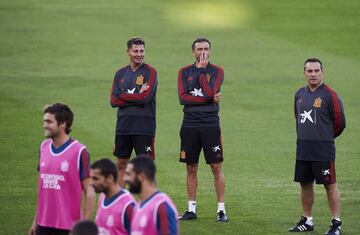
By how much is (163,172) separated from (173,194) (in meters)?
1.87

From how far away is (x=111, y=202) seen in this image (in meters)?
9.20

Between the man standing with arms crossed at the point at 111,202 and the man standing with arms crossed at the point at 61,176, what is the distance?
0.90 metres

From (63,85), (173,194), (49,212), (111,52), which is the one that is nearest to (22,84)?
(63,85)

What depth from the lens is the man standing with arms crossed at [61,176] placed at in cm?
1011

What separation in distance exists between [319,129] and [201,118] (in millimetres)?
1836

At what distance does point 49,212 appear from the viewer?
10156 mm

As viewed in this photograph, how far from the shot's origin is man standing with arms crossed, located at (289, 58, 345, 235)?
1369cm

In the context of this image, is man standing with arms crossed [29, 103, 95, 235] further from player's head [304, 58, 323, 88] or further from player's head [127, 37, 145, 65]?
player's head [127, 37, 145, 65]

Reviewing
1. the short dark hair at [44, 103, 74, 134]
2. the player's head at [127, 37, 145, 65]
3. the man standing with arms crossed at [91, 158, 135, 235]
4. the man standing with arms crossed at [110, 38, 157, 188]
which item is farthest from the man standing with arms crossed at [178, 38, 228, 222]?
the man standing with arms crossed at [91, 158, 135, 235]

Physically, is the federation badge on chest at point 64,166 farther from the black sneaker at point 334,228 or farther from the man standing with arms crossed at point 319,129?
the black sneaker at point 334,228

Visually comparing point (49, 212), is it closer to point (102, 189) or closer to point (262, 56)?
point (102, 189)

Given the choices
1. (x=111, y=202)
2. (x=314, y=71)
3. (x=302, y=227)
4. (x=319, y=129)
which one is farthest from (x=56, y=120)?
(x=302, y=227)

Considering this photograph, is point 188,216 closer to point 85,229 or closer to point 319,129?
point 319,129

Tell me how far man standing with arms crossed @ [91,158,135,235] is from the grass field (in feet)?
15.9
